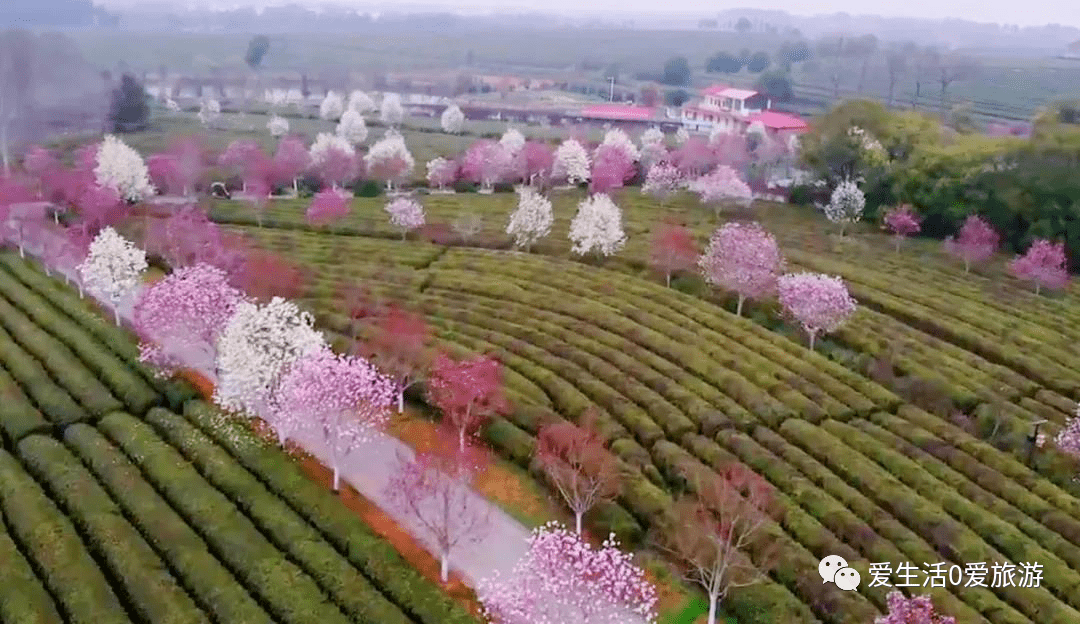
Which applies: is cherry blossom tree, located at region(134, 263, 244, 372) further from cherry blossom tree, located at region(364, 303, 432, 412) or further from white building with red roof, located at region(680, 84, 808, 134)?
white building with red roof, located at region(680, 84, 808, 134)

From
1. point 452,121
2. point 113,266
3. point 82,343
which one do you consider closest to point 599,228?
point 113,266

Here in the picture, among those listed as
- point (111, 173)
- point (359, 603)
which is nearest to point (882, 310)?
point (359, 603)

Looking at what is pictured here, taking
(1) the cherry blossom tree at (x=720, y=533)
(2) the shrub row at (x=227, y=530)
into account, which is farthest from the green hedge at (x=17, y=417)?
(1) the cherry blossom tree at (x=720, y=533)

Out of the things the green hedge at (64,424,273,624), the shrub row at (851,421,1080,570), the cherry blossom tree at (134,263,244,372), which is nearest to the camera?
the green hedge at (64,424,273,624)

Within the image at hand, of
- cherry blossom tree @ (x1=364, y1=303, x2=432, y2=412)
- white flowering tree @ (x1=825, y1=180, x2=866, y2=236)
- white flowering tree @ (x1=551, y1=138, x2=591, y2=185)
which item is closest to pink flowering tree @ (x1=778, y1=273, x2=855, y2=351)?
cherry blossom tree @ (x1=364, y1=303, x2=432, y2=412)

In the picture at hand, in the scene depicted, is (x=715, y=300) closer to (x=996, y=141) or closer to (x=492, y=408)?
(x=492, y=408)

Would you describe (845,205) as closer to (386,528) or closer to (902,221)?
(902,221)
